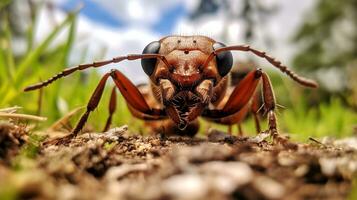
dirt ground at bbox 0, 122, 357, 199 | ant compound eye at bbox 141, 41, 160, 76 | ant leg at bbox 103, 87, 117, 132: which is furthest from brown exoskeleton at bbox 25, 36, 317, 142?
dirt ground at bbox 0, 122, 357, 199

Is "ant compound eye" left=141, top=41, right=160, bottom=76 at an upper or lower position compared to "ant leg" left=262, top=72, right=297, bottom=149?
upper

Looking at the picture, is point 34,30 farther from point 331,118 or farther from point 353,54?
point 353,54

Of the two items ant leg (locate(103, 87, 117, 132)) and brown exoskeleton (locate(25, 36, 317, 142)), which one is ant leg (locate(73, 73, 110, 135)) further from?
ant leg (locate(103, 87, 117, 132))

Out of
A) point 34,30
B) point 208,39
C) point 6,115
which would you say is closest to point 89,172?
Result: point 6,115

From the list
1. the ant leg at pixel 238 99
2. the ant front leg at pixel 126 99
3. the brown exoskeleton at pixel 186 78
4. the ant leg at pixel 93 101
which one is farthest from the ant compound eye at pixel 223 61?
the ant leg at pixel 93 101

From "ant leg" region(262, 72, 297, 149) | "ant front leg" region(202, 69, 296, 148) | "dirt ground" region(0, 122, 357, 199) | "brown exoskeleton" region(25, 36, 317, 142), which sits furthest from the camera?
"brown exoskeleton" region(25, 36, 317, 142)

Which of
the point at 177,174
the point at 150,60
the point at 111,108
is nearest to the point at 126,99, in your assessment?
the point at 150,60

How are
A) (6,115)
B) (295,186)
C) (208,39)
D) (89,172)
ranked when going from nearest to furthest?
1. (295,186)
2. (89,172)
3. (6,115)
4. (208,39)

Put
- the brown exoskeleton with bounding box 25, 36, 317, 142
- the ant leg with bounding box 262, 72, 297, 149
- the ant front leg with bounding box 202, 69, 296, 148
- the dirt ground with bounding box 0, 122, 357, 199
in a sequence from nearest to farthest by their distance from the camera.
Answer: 1. the dirt ground with bounding box 0, 122, 357, 199
2. the ant leg with bounding box 262, 72, 297, 149
3. the ant front leg with bounding box 202, 69, 296, 148
4. the brown exoskeleton with bounding box 25, 36, 317, 142
